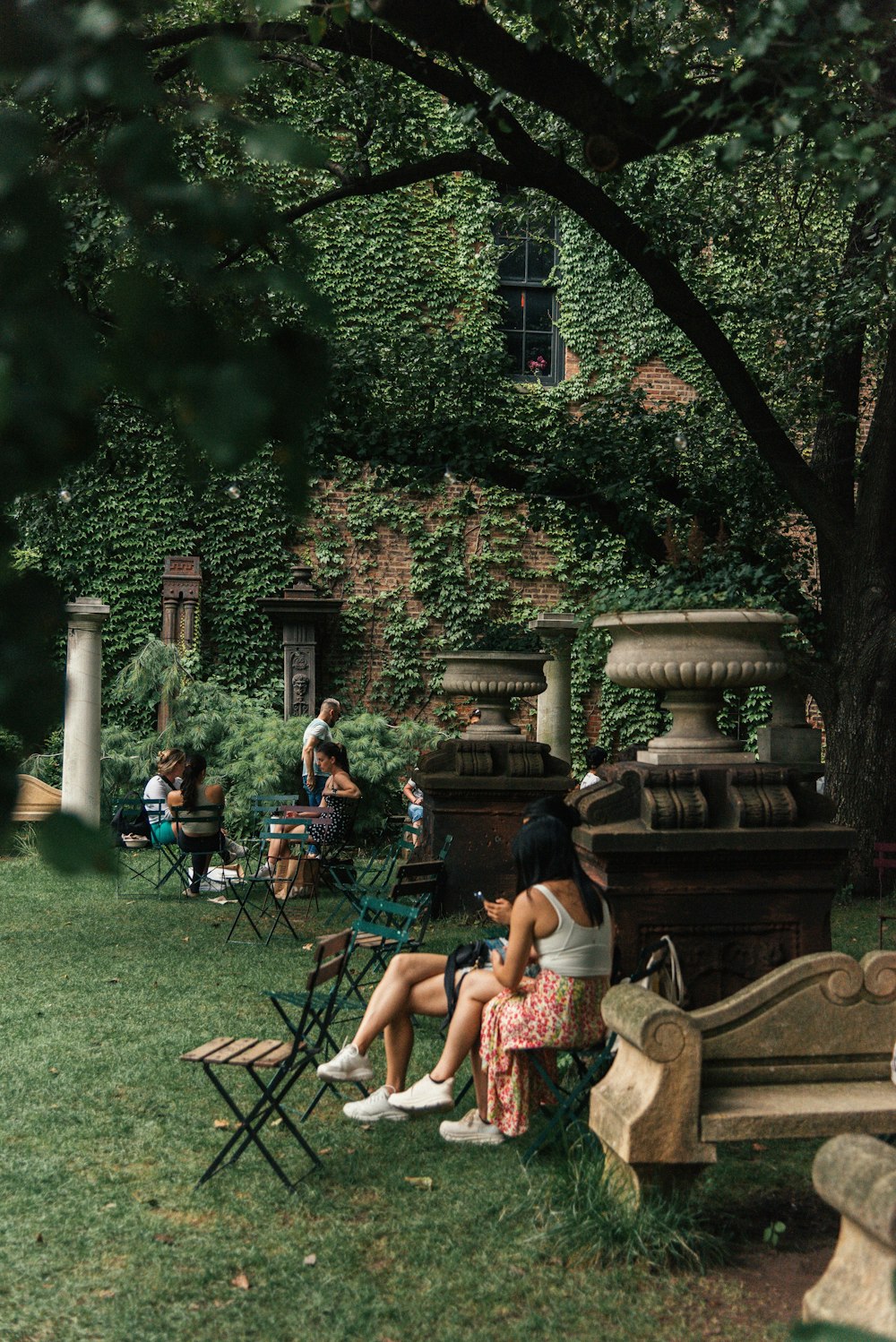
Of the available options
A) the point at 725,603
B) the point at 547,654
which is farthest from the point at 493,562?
the point at 725,603

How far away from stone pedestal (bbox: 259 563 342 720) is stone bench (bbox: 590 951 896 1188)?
13.1 metres

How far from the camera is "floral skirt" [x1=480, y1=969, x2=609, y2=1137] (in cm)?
465

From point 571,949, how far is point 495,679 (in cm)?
592

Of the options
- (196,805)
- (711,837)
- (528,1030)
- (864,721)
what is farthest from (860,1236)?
(864,721)

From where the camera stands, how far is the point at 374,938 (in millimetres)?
6727

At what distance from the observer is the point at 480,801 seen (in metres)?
10.1

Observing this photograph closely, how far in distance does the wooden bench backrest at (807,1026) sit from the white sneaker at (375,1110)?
4.73 ft

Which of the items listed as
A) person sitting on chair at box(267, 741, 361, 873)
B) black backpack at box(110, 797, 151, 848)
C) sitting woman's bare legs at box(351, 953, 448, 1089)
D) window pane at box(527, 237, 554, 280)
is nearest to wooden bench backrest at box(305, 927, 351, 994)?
sitting woman's bare legs at box(351, 953, 448, 1089)

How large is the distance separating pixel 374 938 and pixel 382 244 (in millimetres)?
14032

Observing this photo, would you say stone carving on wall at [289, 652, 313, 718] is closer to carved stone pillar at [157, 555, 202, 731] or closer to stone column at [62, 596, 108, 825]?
carved stone pillar at [157, 555, 202, 731]

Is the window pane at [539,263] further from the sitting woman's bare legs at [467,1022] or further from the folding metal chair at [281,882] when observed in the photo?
the sitting woman's bare legs at [467,1022]

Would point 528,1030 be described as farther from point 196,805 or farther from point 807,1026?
point 196,805

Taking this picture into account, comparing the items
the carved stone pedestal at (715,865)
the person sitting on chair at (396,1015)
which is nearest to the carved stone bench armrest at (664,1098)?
the person sitting on chair at (396,1015)

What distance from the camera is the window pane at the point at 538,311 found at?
63.8 feet
